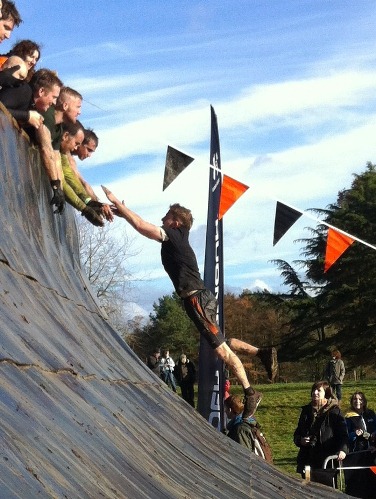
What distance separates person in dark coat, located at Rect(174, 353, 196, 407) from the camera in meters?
23.9

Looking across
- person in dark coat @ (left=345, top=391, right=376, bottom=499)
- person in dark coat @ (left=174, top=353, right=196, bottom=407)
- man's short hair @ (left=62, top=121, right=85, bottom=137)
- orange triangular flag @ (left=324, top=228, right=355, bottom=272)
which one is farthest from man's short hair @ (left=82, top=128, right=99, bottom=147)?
person in dark coat @ (left=174, top=353, right=196, bottom=407)

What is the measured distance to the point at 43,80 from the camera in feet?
18.8

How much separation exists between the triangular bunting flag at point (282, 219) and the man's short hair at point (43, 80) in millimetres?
7653

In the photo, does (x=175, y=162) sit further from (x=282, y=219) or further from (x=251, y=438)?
(x=251, y=438)

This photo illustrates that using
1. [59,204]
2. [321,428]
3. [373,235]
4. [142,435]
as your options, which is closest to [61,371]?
[142,435]

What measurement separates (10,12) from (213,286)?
677 centimetres

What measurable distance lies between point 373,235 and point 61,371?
150 feet

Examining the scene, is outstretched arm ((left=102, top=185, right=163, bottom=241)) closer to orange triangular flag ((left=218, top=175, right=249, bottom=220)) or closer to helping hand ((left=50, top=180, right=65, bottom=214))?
helping hand ((left=50, top=180, right=65, bottom=214))

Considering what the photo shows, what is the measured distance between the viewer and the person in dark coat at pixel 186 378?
23.9 meters

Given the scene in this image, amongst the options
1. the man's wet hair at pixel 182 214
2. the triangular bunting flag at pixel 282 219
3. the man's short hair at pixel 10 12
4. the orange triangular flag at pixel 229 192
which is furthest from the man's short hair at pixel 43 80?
the triangular bunting flag at pixel 282 219

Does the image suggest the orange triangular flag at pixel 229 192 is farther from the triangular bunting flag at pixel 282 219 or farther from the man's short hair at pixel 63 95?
the man's short hair at pixel 63 95

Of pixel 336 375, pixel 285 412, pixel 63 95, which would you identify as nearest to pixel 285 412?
pixel 285 412

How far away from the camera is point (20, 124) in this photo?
5.27 meters

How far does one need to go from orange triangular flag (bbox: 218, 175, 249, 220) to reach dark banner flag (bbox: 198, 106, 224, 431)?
6 cm
